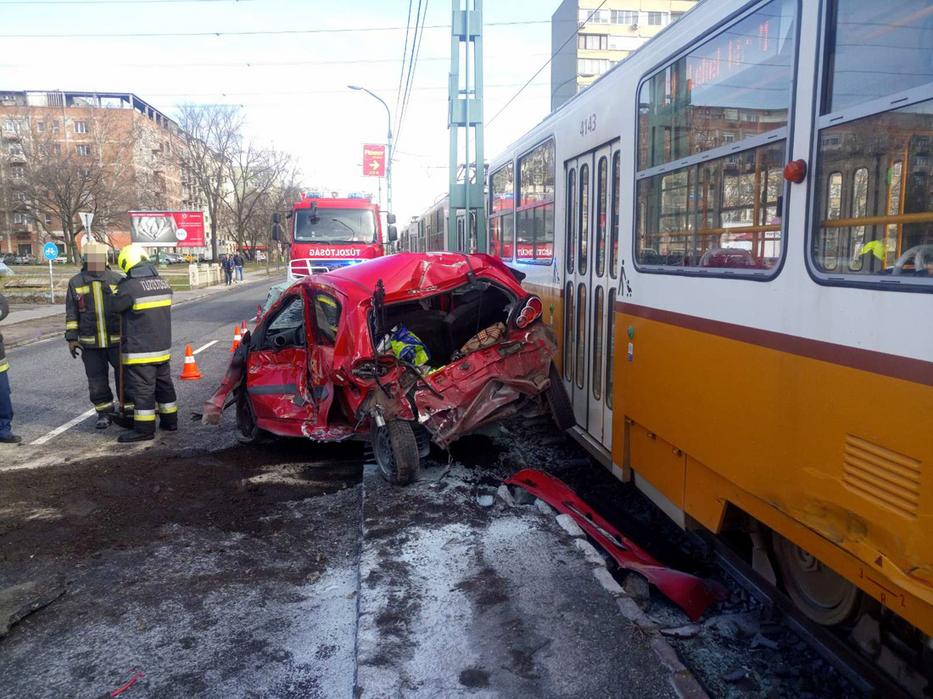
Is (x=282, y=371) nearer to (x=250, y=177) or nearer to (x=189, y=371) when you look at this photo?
(x=189, y=371)

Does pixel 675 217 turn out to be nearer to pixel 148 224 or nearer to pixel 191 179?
pixel 148 224

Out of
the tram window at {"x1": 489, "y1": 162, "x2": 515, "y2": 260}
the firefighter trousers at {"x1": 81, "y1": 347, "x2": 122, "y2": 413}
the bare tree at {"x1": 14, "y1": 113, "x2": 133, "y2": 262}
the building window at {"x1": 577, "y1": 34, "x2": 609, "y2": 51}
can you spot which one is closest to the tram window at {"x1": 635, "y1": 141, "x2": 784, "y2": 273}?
the tram window at {"x1": 489, "y1": 162, "x2": 515, "y2": 260}

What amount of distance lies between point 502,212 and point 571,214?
327cm

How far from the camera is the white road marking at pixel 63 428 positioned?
7.29 metres

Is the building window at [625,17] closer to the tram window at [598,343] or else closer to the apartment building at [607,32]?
the apartment building at [607,32]

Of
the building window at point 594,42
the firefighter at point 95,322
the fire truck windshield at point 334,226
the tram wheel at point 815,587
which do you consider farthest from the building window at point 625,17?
the tram wheel at point 815,587

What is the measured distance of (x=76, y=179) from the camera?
52375mm

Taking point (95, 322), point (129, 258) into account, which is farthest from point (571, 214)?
point (95, 322)

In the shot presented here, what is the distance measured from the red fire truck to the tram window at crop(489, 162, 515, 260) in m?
6.60

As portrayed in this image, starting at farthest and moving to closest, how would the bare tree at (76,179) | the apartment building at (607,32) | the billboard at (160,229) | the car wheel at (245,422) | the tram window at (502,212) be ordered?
the apartment building at (607,32) < the bare tree at (76,179) < the billboard at (160,229) < the tram window at (502,212) < the car wheel at (245,422)

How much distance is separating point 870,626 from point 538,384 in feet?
10.3

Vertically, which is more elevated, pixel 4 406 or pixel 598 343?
pixel 598 343

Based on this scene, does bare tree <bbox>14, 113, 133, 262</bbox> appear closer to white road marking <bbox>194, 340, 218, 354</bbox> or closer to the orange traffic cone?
white road marking <bbox>194, 340, 218, 354</bbox>

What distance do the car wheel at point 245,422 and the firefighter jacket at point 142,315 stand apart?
901 mm
